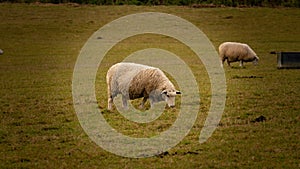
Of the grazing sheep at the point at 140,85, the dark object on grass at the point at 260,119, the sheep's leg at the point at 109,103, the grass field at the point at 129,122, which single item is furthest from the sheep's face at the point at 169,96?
the dark object on grass at the point at 260,119

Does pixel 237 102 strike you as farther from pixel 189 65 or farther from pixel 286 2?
pixel 286 2

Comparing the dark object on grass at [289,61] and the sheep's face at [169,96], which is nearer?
the sheep's face at [169,96]

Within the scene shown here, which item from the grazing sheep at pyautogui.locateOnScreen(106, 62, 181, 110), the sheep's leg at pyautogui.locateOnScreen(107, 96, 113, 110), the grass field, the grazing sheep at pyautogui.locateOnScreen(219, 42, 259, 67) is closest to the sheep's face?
the grazing sheep at pyautogui.locateOnScreen(106, 62, 181, 110)

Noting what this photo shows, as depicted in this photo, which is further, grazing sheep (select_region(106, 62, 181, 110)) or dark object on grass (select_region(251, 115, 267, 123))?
grazing sheep (select_region(106, 62, 181, 110))

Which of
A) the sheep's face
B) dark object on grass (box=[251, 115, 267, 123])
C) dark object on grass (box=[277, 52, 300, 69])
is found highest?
the sheep's face

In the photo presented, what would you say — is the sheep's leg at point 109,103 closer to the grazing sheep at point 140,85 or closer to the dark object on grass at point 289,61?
the grazing sheep at point 140,85

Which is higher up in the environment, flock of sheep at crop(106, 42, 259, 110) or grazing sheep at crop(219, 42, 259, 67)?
flock of sheep at crop(106, 42, 259, 110)

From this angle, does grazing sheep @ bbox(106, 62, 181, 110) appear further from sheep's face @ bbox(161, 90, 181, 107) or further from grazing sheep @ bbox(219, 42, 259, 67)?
grazing sheep @ bbox(219, 42, 259, 67)

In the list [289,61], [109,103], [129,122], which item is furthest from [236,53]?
[129,122]

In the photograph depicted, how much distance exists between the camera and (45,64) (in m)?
28.4

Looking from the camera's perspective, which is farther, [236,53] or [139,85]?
[236,53]

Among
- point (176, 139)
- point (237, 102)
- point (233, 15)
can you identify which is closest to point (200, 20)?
point (233, 15)

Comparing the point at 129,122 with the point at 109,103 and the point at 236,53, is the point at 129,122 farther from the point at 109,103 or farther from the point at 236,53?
the point at 236,53

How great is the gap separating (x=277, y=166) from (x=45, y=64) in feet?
69.5
